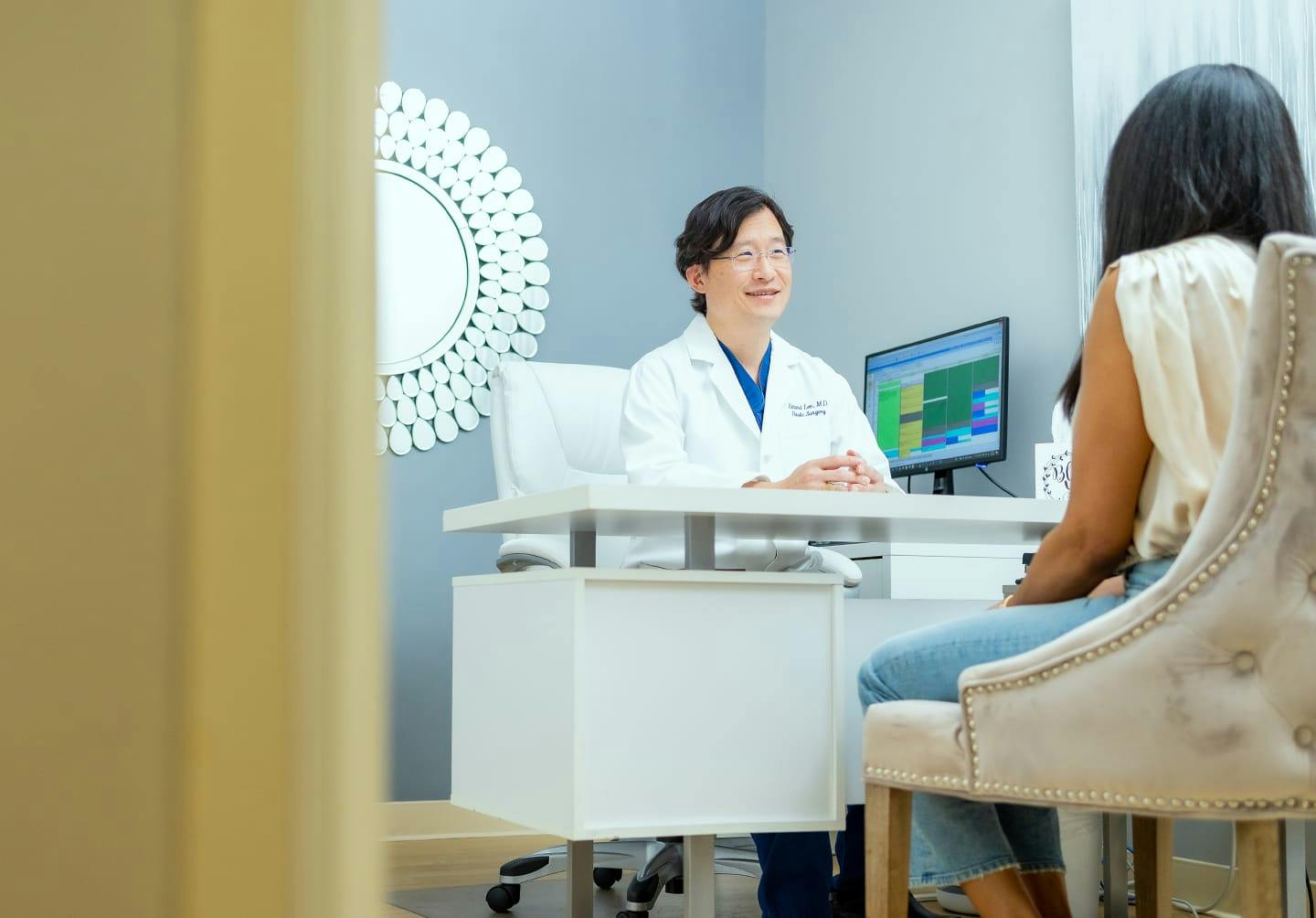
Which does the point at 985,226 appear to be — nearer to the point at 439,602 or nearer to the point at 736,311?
the point at 736,311

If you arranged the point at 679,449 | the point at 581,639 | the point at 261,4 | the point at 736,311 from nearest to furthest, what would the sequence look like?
1. the point at 261,4
2. the point at 581,639
3. the point at 679,449
4. the point at 736,311

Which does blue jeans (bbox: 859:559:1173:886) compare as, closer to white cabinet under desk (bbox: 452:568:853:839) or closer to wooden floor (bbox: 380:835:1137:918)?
white cabinet under desk (bbox: 452:568:853:839)

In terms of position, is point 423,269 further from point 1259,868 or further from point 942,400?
point 1259,868

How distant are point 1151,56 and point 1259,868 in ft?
7.50

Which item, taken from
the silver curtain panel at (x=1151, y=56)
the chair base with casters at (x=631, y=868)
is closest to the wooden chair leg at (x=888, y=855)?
the chair base with casters at (x=631, y=868)

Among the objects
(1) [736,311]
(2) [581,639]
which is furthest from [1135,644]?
(1) [736,311]

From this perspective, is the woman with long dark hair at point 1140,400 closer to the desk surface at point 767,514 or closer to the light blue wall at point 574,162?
the desk surface at point 767,514

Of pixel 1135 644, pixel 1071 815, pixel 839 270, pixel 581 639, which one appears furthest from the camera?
pixel 839 270

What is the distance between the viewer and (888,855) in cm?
152

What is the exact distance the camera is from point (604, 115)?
424 cm

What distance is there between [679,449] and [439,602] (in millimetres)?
1489

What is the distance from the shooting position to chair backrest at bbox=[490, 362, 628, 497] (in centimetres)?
294

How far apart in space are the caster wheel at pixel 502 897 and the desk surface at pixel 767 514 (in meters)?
0.95

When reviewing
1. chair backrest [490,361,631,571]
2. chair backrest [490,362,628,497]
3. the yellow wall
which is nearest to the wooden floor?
chair backrest [490,361,631,571]
